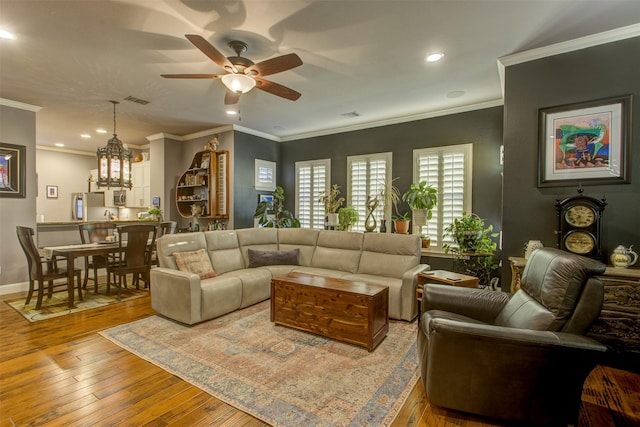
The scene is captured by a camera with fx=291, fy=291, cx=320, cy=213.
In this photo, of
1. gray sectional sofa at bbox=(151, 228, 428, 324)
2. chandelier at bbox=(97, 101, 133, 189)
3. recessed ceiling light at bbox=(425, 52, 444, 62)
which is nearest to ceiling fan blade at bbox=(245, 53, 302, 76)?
recessed ceiling light at bbox=(425, 52, 444, 62)

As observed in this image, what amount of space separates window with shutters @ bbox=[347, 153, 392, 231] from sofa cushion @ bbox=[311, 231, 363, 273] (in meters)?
1.41

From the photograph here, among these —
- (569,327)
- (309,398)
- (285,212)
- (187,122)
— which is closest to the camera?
(569,327)

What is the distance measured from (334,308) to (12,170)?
5.61m

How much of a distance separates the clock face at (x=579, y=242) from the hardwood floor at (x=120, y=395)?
1.06 metres

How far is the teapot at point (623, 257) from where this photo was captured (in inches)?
103

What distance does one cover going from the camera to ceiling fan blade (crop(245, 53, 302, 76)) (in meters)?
2.52

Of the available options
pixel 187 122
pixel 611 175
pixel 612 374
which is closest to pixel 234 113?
pixel 187 122

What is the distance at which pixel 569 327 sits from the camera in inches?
68.4

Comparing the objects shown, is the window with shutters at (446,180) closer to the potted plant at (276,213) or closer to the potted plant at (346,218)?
the potted plant at (346,218)

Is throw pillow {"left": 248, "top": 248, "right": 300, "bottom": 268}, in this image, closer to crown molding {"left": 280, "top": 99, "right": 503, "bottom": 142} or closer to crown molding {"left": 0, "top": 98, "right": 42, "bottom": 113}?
crown molding {"left": 280, "top": 99, "right": 503, "bottom": 142}

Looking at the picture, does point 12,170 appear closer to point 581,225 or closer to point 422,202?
point 422,202

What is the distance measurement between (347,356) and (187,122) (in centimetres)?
539

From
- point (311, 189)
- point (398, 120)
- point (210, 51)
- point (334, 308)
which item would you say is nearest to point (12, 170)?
point (210, 51)

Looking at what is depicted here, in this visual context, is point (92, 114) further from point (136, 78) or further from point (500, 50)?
point (500, 50)
